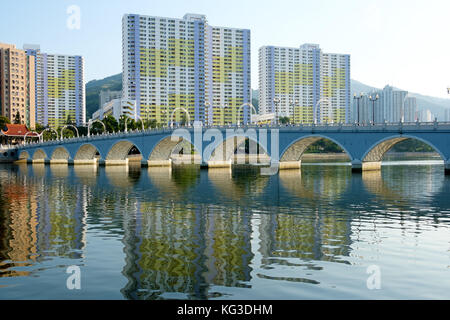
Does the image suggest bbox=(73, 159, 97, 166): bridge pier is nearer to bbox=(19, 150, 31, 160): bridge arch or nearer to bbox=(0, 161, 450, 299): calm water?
bbox=(19, 150, 31, 160): bridge arch

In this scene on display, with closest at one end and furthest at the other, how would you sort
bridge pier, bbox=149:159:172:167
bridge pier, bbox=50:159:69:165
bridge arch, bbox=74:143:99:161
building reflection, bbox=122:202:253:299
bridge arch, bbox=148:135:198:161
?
building reflection, bbox=122:202:253:299 < bridge arch, bbox=148:135:198:161 < bridge pier, bbox=149:159:172:167 < bridge arch, bbox=74:143:99:161 < bridge pier, bbox=50:159:69:165

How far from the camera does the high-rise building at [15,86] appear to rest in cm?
16112

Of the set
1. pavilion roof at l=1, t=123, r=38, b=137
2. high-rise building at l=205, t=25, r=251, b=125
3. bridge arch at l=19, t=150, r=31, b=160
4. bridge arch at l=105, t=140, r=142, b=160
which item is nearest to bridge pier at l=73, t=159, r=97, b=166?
bridge arch at l=105, t=140, r=142, b=160

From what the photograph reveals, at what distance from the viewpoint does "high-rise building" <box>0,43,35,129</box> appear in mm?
161125

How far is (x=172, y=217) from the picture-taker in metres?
23.0

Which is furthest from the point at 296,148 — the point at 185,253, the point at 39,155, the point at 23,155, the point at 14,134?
the point at 14,134

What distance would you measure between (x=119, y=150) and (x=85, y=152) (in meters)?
13.3

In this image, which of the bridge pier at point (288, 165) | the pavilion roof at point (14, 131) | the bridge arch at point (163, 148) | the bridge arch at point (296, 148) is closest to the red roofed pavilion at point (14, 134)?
the pavilion roof at point (14, 131)

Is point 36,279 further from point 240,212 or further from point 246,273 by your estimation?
point 240,212

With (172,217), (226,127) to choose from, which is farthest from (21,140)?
(172,217)

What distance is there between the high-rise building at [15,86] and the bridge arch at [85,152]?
69.3m

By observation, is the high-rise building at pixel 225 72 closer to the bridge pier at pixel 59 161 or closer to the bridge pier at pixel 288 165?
the bridge pier at pixel 59 161

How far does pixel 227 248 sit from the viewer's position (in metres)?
15.9
